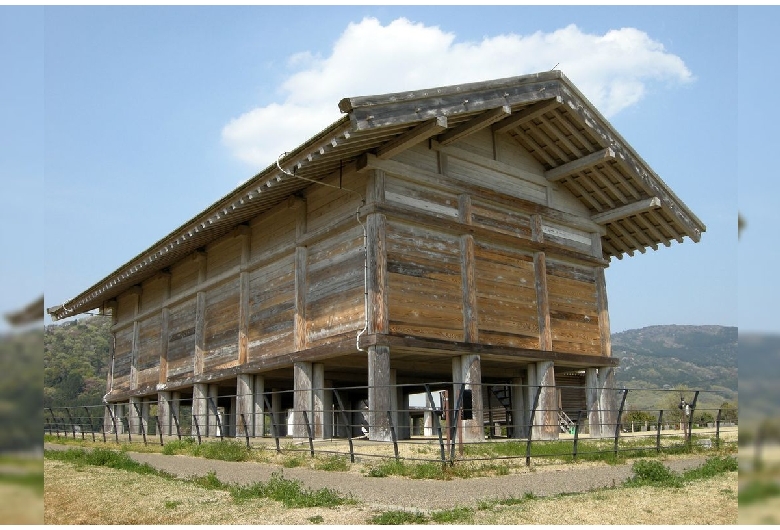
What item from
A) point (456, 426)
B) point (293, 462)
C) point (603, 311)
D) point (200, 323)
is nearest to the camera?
point (456, 426)

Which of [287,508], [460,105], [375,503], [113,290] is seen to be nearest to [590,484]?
[375,503]

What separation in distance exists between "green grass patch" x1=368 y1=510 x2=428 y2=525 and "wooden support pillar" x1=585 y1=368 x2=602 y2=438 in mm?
12314

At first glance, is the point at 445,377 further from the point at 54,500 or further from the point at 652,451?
the point at 54,500

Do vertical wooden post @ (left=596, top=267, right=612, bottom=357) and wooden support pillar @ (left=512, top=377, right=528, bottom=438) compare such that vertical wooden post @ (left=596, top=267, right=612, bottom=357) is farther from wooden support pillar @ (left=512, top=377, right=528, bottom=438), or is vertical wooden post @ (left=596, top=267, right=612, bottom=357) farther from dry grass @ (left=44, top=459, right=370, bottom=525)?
dry grass @ (left=44, top=459, right=370, bottom=525)

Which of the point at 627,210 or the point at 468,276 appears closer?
the point at 468,276

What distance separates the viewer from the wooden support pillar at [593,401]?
18.0 meters

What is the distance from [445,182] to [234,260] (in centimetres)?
695

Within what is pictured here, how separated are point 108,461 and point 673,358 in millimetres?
147228

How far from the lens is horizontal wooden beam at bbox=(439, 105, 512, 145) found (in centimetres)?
1477

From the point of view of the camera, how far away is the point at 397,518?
620cm

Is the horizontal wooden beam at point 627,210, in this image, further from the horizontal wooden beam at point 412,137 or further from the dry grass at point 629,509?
the dry grass at point 629,509

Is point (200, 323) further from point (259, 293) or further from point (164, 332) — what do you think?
point (259, 293)

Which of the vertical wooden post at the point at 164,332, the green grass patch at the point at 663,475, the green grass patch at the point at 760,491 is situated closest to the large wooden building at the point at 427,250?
the vertical wooden post at the point at 164,332

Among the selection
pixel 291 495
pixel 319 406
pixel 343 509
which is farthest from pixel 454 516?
pixel 319 406
